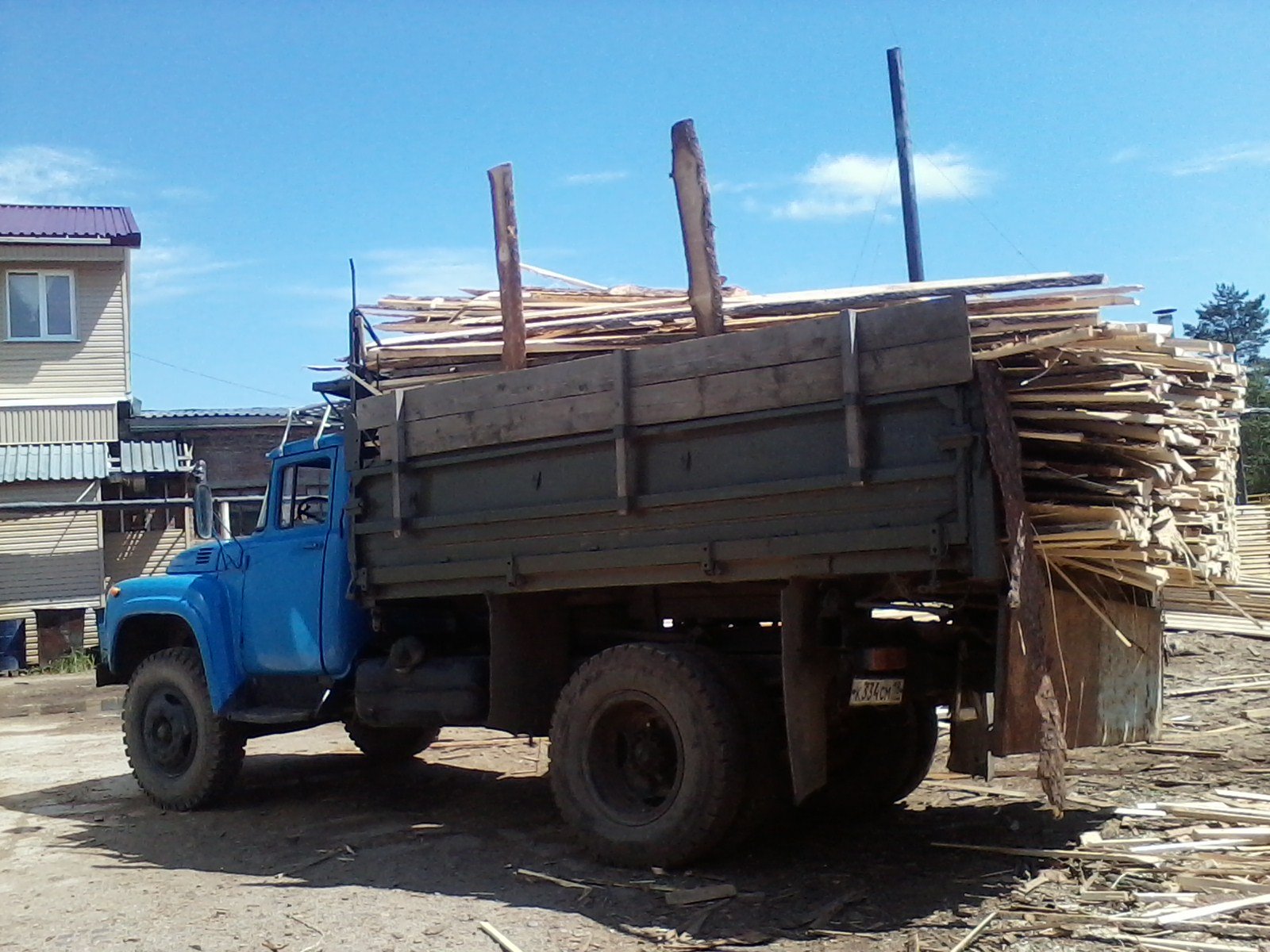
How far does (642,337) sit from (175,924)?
3.82m

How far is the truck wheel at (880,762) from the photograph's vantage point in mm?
7434

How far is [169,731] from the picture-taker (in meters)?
9.06

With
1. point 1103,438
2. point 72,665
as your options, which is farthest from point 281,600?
point 72,665

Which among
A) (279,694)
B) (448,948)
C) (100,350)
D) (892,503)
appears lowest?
(448,948)

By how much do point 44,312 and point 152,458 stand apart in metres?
3.37

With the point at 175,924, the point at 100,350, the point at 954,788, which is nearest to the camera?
the point at 175,924

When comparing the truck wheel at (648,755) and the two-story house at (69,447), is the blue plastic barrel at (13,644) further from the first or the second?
the truck wheel at (648,755)

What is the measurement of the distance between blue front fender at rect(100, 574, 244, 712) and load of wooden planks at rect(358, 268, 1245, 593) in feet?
14.4

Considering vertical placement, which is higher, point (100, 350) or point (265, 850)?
point (100, 350)

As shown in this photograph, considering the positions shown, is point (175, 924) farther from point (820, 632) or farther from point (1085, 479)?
point (1085, 479)

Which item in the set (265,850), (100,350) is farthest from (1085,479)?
(100,350)

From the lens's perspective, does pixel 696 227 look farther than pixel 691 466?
Yes

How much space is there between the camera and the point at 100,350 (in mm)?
22328

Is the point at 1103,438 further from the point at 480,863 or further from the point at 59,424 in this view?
the point at 59,424
